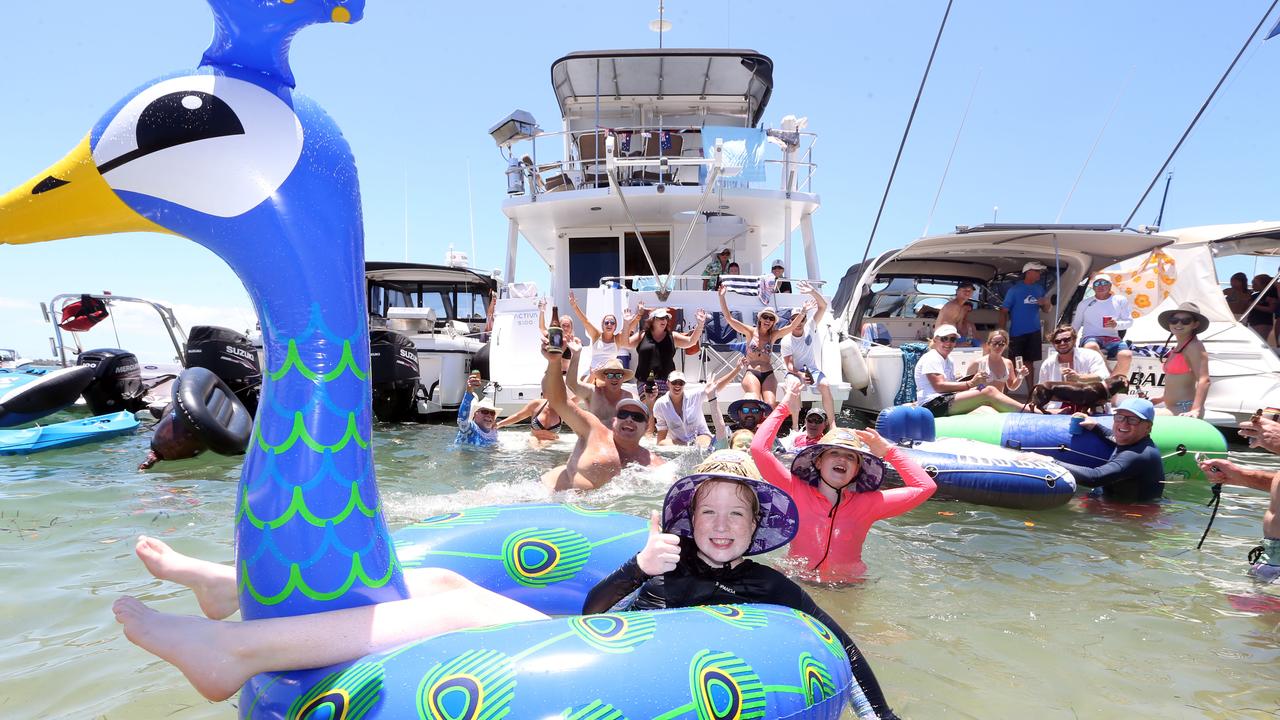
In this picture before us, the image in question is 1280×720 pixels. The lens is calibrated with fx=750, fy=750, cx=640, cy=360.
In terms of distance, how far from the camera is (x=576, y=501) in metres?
5.48

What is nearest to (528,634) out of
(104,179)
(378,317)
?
(104,179)

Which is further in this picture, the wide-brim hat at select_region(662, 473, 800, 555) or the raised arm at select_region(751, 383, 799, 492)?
the raised arm at select_region(751, 383, 799, 492)

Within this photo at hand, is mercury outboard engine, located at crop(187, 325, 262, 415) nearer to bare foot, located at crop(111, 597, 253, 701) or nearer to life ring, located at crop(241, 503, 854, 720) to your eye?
bare foot, located at crop(111, 597, 253, 701)

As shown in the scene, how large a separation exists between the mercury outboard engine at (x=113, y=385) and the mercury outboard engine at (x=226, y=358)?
120 inches

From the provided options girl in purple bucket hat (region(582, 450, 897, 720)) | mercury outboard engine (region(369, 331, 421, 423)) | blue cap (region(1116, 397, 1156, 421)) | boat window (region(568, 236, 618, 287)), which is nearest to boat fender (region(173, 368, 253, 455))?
mercury outboard engine (region(369, 331, 421, 423))

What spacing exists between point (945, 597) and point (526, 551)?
241 cm

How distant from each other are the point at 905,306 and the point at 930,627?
30.3 feet

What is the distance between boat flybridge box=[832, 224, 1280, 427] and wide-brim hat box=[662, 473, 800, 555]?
7.60 meters

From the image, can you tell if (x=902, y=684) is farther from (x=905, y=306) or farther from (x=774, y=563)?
(x=905, y=306)

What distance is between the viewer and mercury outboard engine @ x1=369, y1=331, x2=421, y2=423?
948cm

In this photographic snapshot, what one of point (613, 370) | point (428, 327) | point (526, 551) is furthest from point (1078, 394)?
point (428, 327)

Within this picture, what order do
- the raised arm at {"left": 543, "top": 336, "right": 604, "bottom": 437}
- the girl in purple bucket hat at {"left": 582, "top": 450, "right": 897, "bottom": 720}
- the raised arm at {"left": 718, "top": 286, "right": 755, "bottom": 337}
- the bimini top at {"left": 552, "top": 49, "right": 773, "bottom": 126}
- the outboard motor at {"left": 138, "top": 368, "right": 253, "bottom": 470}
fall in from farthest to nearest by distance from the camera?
the bimini top at {"left": 552, "top": 49, "right": 773, "bottom": 126}, the raised arm at {"left": 718, "top": 286, "right": 755, "bottom": 337}, the outboard motor at {"left": 138, "top": 368, "right": 253, "bottom": 470}, the raised arm at {"left": 543, "top": 336, "right": 604, "bottom": 437}, the girl in purple bucket hat at {"left": 582, "top": 450, "right": 897, "bottom": 720}

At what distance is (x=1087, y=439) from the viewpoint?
629 cm

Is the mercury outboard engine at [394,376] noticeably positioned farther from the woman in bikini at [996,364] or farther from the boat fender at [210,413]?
the woman in bikini at [996,364]
